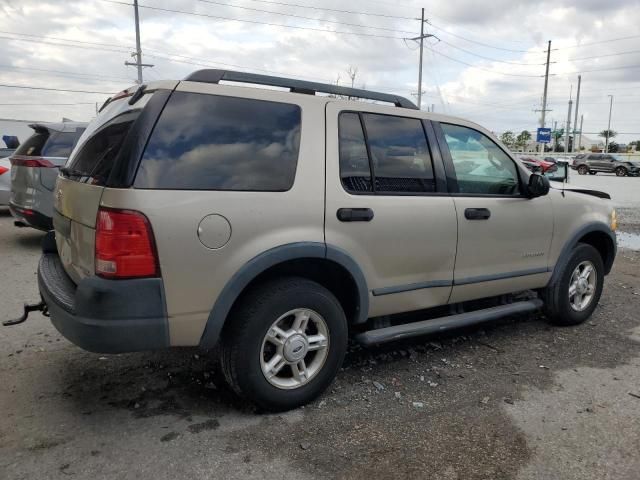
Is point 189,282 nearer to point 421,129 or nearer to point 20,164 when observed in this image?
point 421,129

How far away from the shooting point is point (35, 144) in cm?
741

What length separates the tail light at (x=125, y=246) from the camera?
8.73 ft

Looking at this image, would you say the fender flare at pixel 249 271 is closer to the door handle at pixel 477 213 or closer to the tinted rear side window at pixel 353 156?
the tinted rear side window at pixel 353 156

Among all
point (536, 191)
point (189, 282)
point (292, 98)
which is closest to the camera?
point (189, 282)

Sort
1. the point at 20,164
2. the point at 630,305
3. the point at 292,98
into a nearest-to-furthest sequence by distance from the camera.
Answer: the point at 292,98 < the point at 630,305 < the point at 20,164

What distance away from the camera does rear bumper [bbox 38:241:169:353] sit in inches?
106

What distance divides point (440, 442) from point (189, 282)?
5.36 feet

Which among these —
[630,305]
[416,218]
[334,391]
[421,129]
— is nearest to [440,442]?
[334,391]

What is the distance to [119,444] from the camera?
290 cm

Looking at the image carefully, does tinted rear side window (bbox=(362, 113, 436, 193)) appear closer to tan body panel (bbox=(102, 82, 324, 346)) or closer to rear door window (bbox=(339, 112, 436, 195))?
rear door window (bbox=(339, 112, 436, 195))

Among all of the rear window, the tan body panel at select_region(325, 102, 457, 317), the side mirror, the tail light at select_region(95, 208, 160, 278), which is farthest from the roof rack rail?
the side mirror

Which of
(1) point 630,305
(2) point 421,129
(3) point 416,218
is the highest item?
(2) point 421,129

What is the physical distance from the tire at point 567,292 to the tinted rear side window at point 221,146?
290cm

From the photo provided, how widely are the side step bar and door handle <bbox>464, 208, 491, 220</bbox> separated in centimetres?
76
